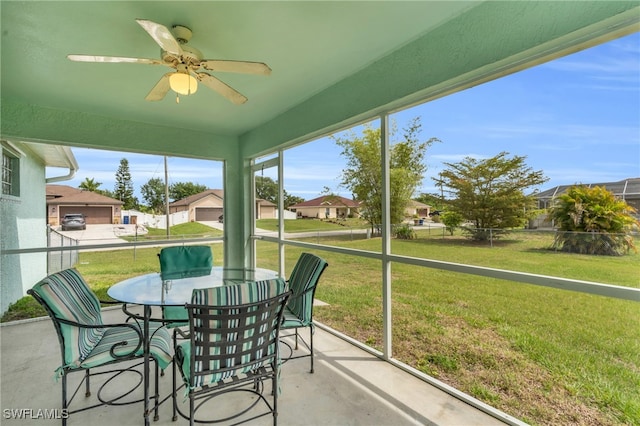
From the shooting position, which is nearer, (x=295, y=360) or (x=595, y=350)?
(x=595, y=350)

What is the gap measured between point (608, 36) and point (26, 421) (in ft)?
13.4

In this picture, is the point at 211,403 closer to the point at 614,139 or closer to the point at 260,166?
the point at 614,139

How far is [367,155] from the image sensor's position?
3.62 m

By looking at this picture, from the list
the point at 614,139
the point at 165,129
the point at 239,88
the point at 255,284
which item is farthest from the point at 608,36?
the point at 165,129

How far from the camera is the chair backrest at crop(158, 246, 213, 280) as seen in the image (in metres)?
2.99

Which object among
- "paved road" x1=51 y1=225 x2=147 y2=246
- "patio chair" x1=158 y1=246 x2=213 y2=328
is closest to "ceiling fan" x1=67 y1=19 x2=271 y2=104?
"patio chair" x1=158 y1=246 x2=213 y2=328

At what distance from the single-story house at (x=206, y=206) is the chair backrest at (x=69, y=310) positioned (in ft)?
9.84

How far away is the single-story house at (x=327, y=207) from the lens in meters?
3.76

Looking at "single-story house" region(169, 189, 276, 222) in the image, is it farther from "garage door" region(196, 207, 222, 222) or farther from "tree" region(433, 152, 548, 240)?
"tree" region(433, 152, 548, 240)

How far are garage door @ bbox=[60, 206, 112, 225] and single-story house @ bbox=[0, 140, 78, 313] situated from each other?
0.29m

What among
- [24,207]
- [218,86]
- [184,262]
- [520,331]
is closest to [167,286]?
[184,262]

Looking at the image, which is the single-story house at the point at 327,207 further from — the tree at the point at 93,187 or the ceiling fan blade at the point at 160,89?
the tree at the point at 93,187

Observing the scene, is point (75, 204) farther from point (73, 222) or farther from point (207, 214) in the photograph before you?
point (207, 214)

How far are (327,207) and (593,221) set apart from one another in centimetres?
286
